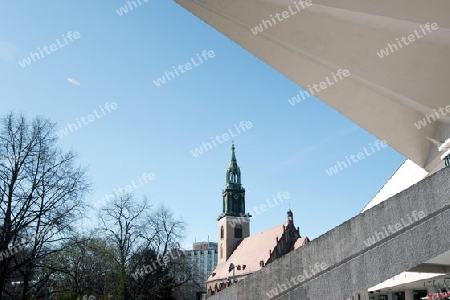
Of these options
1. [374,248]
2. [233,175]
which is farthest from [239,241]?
[374,248]

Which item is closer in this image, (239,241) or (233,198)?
(239,241)

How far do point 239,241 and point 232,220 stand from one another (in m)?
4.47

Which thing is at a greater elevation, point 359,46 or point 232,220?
point 232,220

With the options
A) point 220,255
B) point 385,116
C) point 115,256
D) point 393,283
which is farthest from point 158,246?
point 220,255

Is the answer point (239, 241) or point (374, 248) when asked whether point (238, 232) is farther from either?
point (374, 248)

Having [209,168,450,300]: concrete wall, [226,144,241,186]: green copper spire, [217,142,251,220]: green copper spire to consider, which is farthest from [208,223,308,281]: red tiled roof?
[209,168,450,300]: concrete wall

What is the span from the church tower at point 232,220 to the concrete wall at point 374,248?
7512cm

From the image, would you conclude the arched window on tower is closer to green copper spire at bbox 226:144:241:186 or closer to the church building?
the church building

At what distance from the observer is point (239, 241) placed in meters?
79.1

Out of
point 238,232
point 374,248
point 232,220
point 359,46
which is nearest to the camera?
point 374,248

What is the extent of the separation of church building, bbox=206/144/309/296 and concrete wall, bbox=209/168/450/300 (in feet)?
194

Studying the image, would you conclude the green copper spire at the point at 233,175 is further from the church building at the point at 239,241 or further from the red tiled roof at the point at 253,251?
the red tiled roof at the point at 253,251

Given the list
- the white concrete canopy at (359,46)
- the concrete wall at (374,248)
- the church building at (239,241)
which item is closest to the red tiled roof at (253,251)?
the church building at (239,241)

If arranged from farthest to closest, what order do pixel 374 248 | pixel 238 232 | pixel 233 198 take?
pixel 233 198 → pixel 238 232 → pixel 374 248
